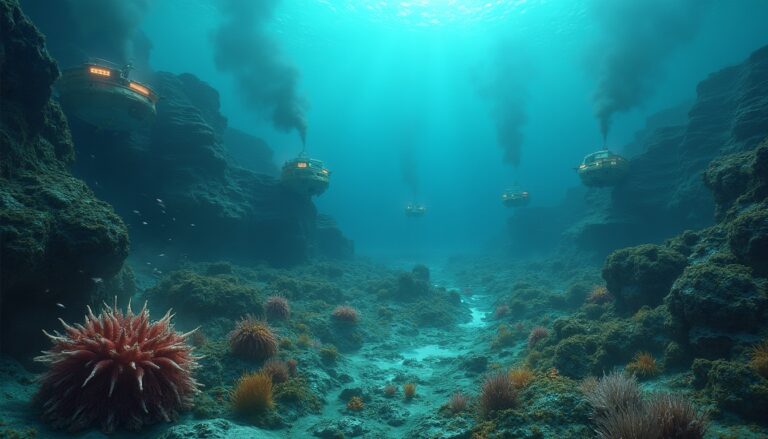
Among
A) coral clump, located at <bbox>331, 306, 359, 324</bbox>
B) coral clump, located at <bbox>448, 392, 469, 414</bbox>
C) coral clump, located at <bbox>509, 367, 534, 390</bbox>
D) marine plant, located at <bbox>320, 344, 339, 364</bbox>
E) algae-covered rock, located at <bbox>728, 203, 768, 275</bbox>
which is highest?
algae-covered rock, located at <bbox>728, 203, 768, 275</bbox>

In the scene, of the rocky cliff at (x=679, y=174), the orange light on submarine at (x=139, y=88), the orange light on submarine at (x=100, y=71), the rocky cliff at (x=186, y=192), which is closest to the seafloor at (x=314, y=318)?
the rocky cliff at (x=186, y=192)

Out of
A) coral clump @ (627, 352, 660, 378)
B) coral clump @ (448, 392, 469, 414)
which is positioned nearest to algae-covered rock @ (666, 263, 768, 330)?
coral clump @ (627, 352, 660, 378)

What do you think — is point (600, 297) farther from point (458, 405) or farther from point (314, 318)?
point (314, 318)

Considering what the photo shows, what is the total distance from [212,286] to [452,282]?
101 feet

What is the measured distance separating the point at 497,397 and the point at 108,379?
677 cm

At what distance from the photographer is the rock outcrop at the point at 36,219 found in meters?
6.27

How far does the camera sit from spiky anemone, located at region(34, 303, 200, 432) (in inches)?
183

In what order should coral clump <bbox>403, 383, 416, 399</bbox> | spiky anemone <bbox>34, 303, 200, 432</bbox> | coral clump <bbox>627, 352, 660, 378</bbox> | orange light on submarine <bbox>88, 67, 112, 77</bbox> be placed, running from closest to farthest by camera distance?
spiky anemone <bbox>34, 303, 200, 432</bbox>
coral clump <bbox>627, 352, 660, 378</bbox>
coral clump <bbox>403, 383, 416, 399</bbox>
orange light on submarine <bbox>88, 67, 112, 77</bbox>

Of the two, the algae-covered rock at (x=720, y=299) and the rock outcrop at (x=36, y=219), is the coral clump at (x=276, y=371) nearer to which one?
the rock outcrop at (x=36, y=219)

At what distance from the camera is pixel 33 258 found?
240 inches

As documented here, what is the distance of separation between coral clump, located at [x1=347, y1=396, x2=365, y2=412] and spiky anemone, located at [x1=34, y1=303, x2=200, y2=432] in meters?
Result: 5.09

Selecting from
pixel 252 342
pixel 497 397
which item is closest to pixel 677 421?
pixel 497 397

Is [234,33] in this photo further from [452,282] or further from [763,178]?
[763,178]

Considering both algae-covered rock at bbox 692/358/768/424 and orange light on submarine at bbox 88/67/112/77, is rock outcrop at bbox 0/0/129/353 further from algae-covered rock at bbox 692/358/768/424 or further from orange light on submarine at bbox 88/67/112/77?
algae-covered rock at bbox 692/358/768/424
